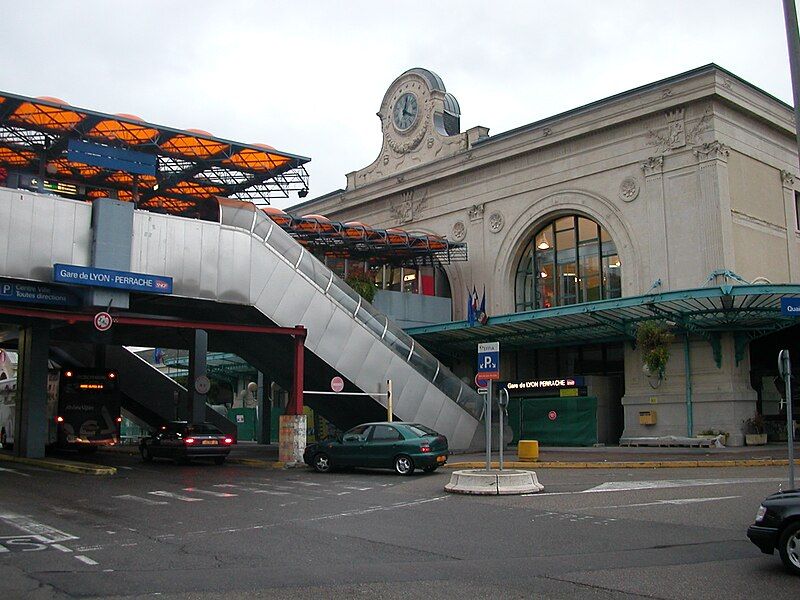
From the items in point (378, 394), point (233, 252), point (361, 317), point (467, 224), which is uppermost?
point (467, 224)

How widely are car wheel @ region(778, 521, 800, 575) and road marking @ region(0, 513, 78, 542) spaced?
9.03 metres

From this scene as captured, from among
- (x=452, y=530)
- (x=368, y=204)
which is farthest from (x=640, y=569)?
(x=368, y=204)

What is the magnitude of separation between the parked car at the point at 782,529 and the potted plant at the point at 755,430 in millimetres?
23170

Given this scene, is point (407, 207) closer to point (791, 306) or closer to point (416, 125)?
point (416, 125)

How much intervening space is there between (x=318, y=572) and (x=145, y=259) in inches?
694

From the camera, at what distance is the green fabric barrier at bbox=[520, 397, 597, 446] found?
33125 millimetres

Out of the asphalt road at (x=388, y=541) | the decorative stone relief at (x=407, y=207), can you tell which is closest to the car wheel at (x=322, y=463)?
the asphalt road at (x=388, y=541)

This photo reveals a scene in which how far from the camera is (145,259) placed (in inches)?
971

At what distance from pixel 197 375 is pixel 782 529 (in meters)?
28.5

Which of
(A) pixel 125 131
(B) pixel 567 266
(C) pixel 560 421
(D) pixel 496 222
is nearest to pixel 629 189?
(B) pixel 567 266

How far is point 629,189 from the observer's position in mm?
34844

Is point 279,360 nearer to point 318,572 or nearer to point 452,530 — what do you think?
point 452,530

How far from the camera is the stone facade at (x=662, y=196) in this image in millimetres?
31703

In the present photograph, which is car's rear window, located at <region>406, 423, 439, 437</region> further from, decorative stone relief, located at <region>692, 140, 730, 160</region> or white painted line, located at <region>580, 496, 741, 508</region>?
decorative stone relief, located at <region>692, 140, 730, 160</region>
